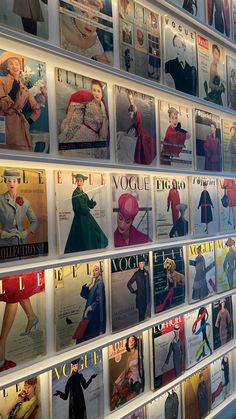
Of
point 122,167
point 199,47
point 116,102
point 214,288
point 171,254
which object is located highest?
point 199,47

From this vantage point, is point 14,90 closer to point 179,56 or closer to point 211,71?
point 179,56

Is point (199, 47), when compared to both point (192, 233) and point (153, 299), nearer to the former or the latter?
point (192, 233)

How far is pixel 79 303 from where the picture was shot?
1593 millimetres

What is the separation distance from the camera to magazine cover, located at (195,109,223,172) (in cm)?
224

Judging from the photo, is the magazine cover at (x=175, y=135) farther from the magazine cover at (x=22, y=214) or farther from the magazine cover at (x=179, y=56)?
the magazine cover at (x=22, y=214)

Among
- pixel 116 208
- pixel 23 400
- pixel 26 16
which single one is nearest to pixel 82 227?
pixel 116 208

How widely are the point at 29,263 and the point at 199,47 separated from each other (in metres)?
1.56

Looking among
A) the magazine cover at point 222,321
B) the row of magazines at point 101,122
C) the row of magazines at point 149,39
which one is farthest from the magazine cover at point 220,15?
the magazine cover at point 222,321

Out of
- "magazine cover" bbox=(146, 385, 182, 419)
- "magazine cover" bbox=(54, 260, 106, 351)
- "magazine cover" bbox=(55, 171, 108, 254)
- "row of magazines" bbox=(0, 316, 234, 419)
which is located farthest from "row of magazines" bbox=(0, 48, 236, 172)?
"magazine cover" bbox=(146, 385, 182, 419)

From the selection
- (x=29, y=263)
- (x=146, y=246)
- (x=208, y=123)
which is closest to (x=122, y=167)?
(x=146, y=246)

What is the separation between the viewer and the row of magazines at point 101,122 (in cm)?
136

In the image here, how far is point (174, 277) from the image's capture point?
208 cm

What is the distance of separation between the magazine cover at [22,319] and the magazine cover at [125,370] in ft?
1.40

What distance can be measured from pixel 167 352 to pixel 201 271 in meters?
0.49
